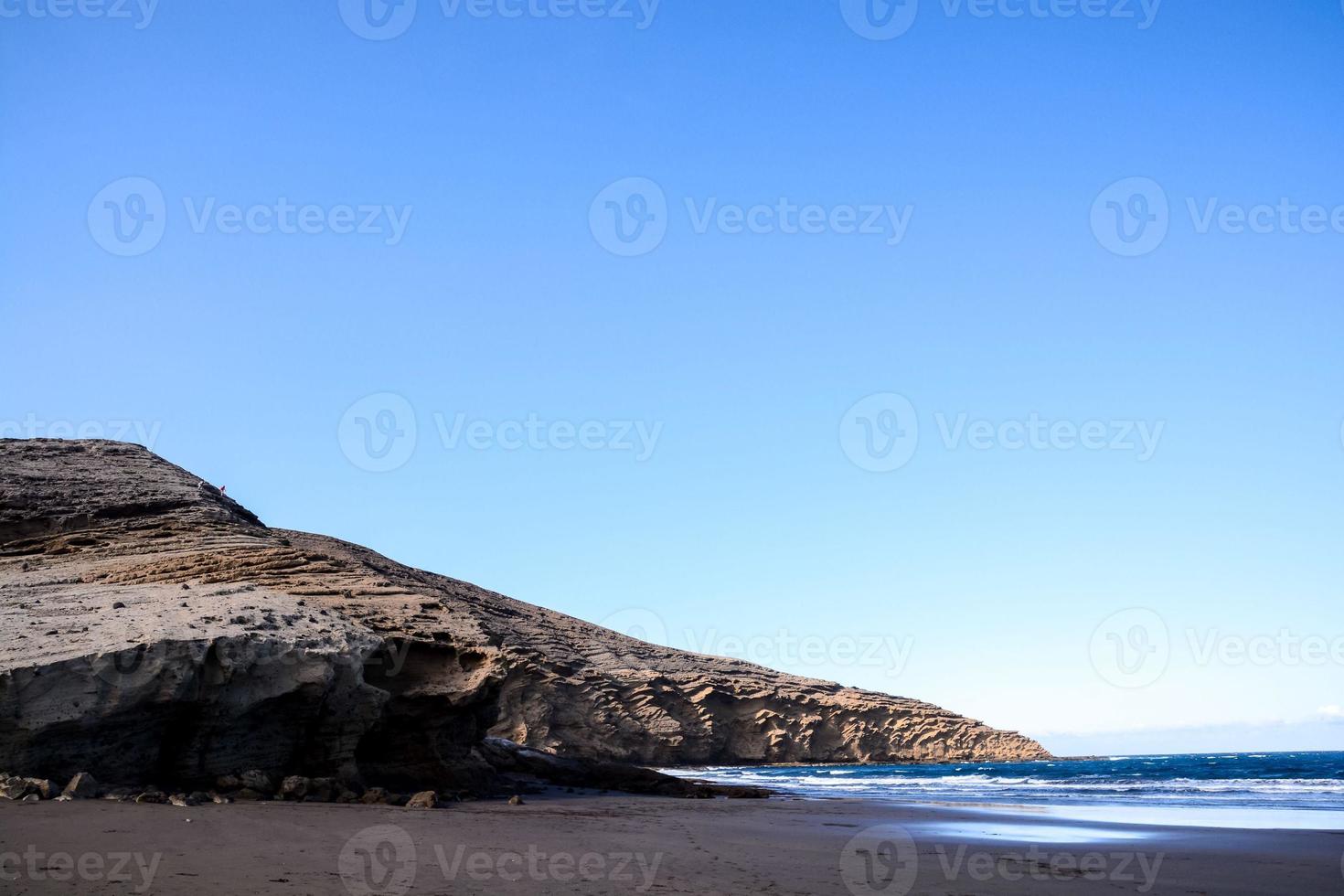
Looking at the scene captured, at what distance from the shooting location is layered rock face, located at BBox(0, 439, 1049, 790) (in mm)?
12742

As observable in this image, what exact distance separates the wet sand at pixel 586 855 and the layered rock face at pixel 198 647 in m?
1.98

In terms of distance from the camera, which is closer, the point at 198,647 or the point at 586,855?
the point at 586,855

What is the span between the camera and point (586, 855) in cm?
952

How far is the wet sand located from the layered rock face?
198 cm

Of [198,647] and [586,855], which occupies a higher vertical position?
[198,647]

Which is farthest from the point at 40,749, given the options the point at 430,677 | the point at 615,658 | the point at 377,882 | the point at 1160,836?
the point at 615,658

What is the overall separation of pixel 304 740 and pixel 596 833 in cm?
642

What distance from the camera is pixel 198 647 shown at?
13484 millimetres

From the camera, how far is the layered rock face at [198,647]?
502 inches

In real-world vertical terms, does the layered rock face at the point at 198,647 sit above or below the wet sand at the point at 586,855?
above

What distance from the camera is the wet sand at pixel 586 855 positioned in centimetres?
754

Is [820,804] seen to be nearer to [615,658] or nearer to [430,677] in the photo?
[430,677]

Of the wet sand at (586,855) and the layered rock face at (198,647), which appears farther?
the layered rock face at (198,647)

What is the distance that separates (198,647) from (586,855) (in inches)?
280
